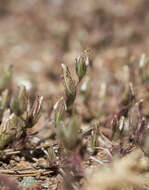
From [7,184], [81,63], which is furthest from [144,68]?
[7,184]

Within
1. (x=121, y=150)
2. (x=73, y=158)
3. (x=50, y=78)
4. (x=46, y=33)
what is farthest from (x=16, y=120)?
(x=46, y=33)

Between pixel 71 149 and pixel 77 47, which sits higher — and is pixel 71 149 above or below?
below

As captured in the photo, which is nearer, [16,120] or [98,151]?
[16,120]

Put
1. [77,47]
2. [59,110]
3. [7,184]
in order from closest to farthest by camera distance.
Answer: [7,184], [59,110], [77,47]

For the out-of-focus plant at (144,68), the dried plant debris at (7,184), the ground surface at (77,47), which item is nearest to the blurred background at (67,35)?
the ground surface at (77,47)

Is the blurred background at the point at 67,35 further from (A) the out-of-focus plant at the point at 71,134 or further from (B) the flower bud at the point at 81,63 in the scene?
(A) the out-of-focus plant at the point at 71,134

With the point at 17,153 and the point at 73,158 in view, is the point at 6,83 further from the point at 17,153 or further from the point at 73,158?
the point at 73,158

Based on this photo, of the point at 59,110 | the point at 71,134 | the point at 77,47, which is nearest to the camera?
the point at 71,134

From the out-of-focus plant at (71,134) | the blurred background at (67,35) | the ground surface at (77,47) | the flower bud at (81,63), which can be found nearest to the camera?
the out-of-focus plant at (71,134)

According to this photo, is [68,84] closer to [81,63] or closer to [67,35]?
[81,63]
